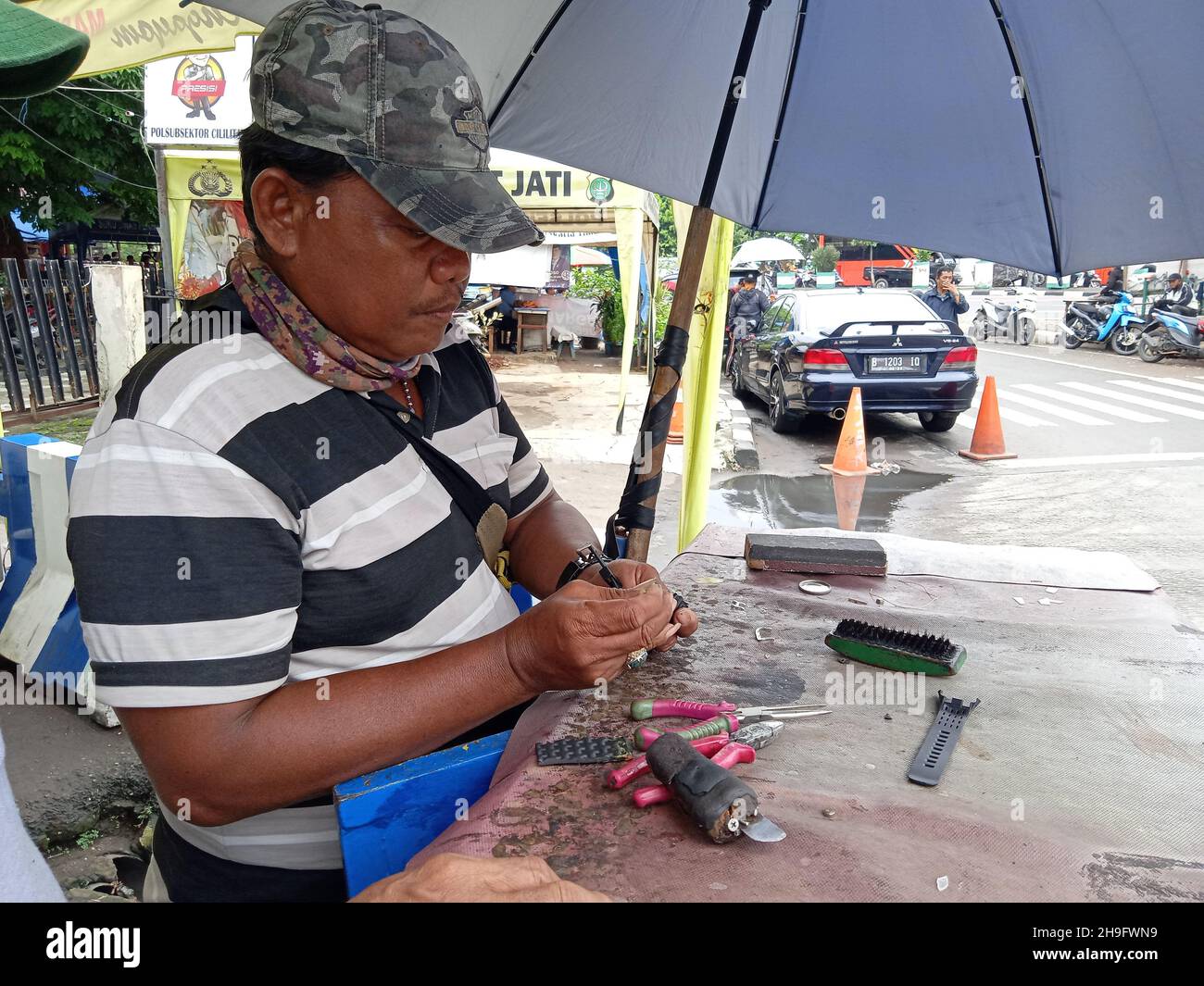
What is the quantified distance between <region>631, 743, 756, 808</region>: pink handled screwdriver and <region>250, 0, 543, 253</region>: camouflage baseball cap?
2.77 feet

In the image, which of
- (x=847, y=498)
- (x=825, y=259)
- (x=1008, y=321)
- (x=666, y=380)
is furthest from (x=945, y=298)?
(x=825, y=259)

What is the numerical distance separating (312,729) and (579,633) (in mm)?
396

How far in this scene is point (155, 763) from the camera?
3.78ft

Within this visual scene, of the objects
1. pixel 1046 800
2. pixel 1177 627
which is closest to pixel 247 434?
pixel 1046 800

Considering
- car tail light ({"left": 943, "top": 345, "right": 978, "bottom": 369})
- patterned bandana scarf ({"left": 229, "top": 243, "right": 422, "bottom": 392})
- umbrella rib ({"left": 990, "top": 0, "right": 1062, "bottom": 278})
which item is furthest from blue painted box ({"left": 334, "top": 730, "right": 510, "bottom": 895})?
car tail light ({"left": 943, "top": 345, "right": 978, "bottom": 369})

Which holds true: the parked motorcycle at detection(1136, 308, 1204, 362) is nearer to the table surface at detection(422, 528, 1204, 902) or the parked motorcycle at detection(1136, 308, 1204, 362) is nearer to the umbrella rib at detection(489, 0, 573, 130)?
the table surface at detection(422, 528, 1204, 902)

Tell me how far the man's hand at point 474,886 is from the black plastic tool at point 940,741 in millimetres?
657

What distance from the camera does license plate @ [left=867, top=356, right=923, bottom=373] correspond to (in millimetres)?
9312

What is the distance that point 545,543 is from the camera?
1.90 meters

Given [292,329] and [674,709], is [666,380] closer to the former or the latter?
[674,709]

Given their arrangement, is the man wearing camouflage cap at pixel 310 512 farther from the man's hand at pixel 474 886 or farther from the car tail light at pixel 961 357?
the car tail light at pixel 961 357

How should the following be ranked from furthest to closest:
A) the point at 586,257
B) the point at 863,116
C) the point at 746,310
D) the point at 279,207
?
1. the point at 586,257
2. the point at 746,310
3. the point at 863,116
4. the point at 279,207

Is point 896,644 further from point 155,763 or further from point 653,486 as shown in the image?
point 155,763

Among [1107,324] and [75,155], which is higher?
[75,155]
